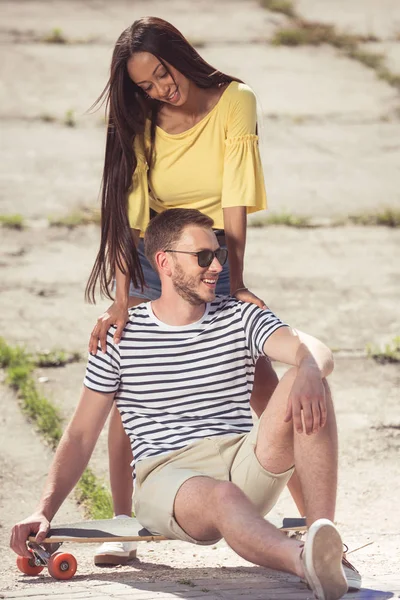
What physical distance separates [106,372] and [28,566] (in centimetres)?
77

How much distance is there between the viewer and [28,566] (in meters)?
4.15

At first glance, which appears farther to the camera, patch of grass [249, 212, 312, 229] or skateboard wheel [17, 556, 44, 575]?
patch of grass [249, 212, 312, 229]

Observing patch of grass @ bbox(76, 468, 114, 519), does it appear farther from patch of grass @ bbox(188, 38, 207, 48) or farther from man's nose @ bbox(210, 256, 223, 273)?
patch of grass @ bbox(188, 38, 207, 48)

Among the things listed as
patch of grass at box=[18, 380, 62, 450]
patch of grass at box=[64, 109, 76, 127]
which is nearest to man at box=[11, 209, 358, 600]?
patch of grass at box=[18, 380, 62, 450]

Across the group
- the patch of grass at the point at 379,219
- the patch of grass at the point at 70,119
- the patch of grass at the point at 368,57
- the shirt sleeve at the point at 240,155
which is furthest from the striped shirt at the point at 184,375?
the patch of grass at the point at 368,57

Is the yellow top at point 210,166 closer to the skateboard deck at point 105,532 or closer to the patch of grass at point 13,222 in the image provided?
the skateboard deck at point 105,532

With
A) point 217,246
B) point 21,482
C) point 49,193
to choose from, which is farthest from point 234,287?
point 49,193

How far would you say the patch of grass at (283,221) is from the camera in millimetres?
9430

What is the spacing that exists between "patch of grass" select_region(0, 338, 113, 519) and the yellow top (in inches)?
57.5

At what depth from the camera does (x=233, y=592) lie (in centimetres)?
375

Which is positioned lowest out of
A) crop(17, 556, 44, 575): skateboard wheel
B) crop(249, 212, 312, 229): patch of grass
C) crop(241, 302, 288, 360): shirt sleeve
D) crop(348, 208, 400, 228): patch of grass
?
crop(17, 556, 44, 575): skateboard wheel

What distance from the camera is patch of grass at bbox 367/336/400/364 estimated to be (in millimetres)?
7016

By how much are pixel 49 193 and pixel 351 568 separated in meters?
6.64

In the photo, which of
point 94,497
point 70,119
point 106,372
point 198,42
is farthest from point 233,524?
point 198,42
